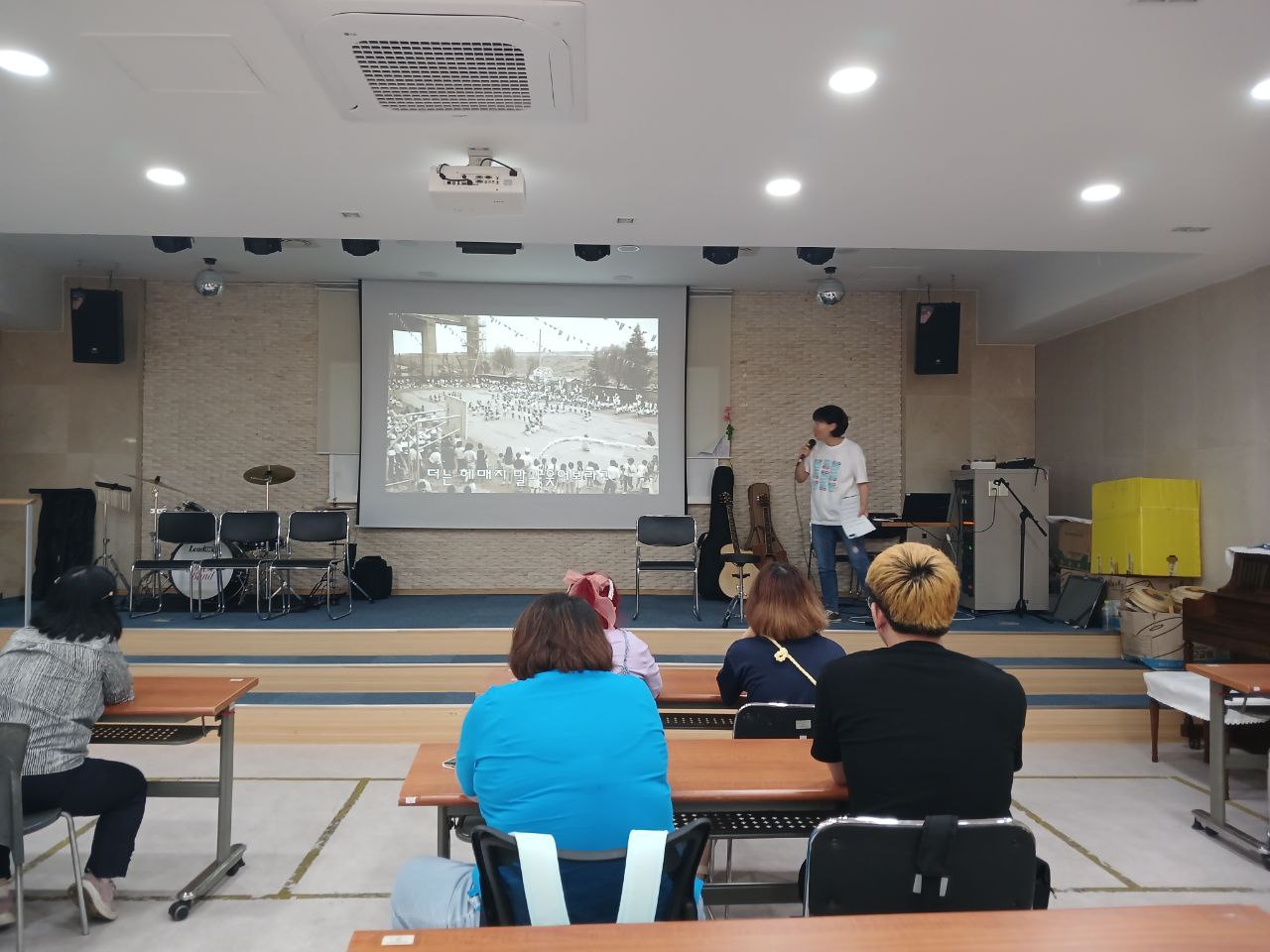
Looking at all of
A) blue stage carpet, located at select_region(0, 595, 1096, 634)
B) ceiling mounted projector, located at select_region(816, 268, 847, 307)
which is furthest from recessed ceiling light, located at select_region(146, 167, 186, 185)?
ceiling mounted projector, located at select_region(816, 268, 847, 307)

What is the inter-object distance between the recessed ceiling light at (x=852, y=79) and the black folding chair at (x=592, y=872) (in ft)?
8.65

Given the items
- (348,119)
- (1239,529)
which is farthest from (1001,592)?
(348,119)

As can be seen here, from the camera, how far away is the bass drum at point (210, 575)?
6.79 meters

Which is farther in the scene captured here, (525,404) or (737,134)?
(525,404)

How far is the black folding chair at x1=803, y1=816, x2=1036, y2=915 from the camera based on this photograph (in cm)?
164

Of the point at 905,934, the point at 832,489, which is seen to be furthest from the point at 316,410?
the point at 905,934

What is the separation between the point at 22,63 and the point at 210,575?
15.2ft

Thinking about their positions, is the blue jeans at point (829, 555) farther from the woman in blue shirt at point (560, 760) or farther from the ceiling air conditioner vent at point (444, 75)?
the woman in blue shirt at point (560, 760)

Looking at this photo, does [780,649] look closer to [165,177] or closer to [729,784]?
[729,784]

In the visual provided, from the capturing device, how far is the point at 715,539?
772cm

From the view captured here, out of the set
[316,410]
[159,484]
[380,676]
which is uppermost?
[316,410]

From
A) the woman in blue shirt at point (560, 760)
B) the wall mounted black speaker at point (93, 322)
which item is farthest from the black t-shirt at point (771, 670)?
the wall mounted black speaker at point (93, 322)

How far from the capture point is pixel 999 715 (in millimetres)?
1742

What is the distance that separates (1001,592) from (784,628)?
4669 millimetres
